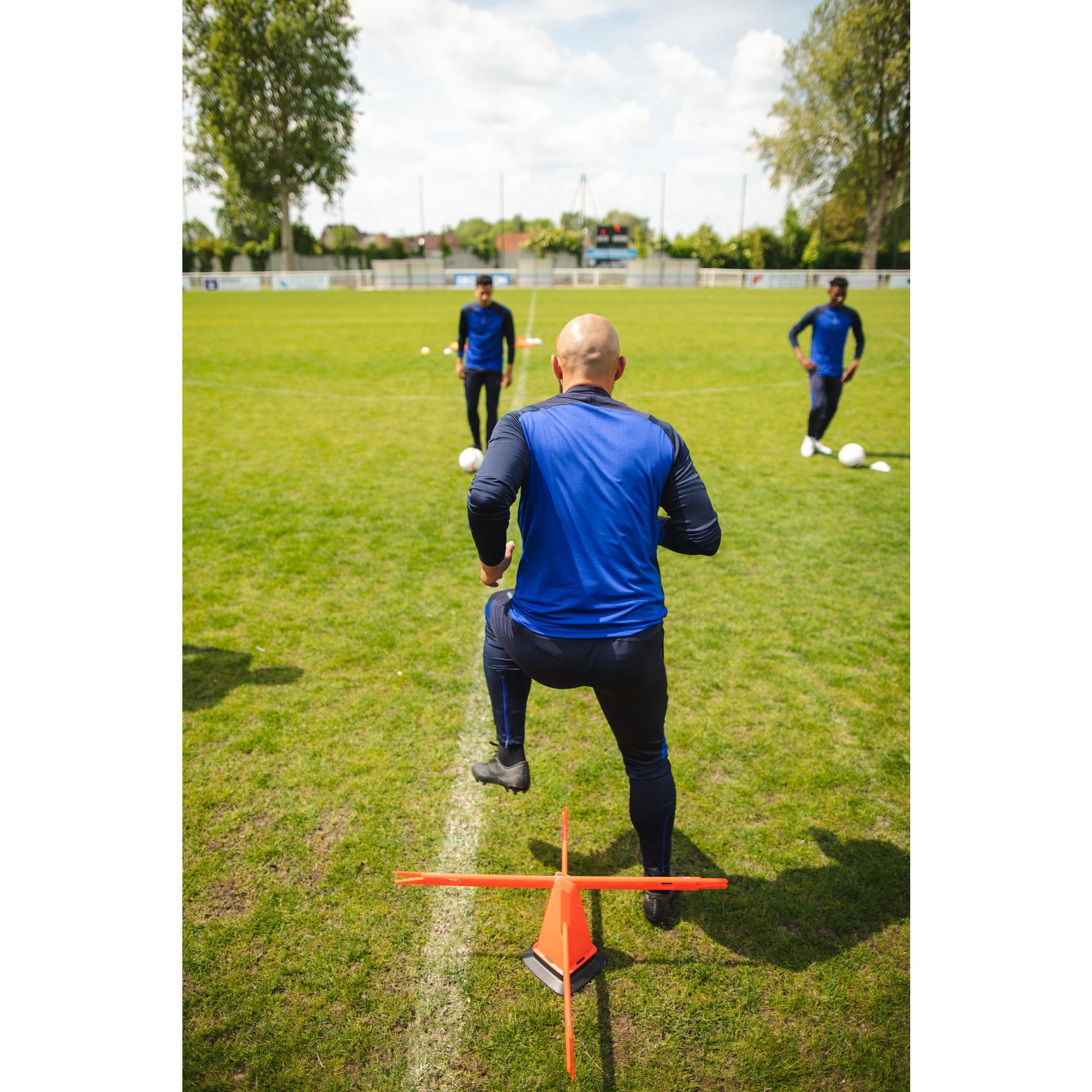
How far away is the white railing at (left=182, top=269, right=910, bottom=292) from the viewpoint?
48156mm

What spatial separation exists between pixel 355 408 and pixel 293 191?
59324 mm

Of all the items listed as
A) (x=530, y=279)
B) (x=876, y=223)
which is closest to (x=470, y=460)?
(x=530, y=279)

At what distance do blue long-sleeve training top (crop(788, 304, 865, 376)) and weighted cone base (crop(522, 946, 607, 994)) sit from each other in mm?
7966

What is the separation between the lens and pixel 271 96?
184ft

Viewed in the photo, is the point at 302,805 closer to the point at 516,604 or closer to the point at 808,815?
the point at 516,604

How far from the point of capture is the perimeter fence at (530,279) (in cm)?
4825

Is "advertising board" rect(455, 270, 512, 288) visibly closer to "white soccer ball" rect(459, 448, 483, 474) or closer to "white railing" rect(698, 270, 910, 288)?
"white railing" rect(698, 270, 910, 288)

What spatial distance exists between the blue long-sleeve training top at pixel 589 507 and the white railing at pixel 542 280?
48.9m

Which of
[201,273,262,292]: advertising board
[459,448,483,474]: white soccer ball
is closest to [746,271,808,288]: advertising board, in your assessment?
[201,273,262,292]: advertising board

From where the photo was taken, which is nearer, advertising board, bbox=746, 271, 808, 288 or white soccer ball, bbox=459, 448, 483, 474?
white soccer ball, bbox=459, 448, 483, 474

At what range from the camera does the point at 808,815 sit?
350cm

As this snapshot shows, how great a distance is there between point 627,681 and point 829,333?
7.91 meters

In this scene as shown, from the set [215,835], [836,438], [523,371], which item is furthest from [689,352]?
[215,835]

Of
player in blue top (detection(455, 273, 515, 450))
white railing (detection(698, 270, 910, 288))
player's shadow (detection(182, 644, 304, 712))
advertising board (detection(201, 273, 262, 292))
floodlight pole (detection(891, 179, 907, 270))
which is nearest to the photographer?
player's shadow (detection(182, 644, 304, 712))
